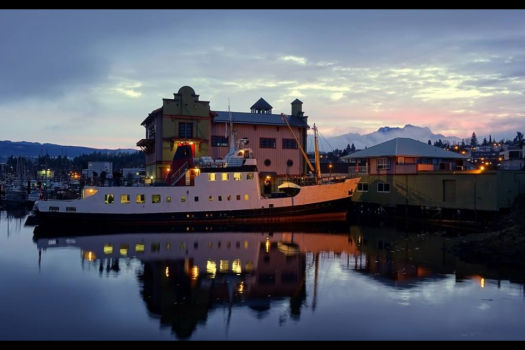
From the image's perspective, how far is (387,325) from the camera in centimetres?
1261

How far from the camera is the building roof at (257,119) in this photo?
46787 millimetres

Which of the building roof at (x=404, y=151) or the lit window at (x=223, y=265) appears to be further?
the building roof at (x=404, y=151)

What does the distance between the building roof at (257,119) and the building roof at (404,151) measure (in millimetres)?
7768

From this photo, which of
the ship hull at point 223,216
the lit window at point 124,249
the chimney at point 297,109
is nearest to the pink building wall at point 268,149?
the chimney at point 297,109

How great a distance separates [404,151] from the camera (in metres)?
43.1

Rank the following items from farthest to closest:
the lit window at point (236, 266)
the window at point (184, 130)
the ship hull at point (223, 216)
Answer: the window at point (184, 130)
the ship hull at point (223, 216)
the lit window at point (236, 266)

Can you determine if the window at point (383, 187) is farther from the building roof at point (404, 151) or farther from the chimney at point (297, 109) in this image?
the chimney at point (297, 109)

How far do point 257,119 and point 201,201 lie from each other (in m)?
14.9

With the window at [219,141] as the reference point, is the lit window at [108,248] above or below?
below

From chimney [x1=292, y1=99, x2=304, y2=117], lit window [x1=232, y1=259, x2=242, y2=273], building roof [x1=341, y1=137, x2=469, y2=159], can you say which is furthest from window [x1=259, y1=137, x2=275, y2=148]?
lit window [x1=232, y1=259, x2=242, y2=273]

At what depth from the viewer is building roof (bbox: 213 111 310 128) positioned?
46787mm

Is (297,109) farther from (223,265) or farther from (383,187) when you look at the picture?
(223,265)

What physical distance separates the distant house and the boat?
6.38 meters

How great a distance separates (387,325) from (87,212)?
2834 cm
